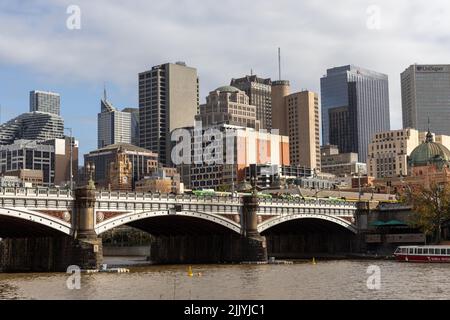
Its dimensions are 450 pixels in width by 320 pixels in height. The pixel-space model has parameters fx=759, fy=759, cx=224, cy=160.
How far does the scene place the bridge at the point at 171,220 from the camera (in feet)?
278

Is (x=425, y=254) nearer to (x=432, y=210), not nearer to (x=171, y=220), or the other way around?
(x=432, y=210)

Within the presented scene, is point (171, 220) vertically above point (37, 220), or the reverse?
point (37, 220)

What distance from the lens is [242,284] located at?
7044cm

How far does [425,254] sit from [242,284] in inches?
1622

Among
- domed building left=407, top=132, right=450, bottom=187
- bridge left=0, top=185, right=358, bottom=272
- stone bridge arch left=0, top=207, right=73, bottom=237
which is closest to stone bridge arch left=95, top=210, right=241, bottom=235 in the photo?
bridge left=0, top=185, right=358, bottom=272

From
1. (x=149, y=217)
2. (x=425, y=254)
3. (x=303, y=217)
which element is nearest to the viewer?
(x=149, y=217)

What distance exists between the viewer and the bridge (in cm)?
8475

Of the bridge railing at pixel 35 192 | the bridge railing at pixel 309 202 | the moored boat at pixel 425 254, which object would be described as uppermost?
the bridge railing at pixel 35 192

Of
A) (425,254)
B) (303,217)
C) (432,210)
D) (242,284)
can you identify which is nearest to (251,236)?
(303,217)

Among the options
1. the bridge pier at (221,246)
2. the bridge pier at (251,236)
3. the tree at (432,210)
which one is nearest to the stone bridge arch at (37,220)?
the bridge pier at (221,246)

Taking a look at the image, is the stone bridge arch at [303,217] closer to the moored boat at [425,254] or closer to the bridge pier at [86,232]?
the moored boat at [425,254]

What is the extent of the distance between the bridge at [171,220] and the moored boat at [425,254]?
17309mm
